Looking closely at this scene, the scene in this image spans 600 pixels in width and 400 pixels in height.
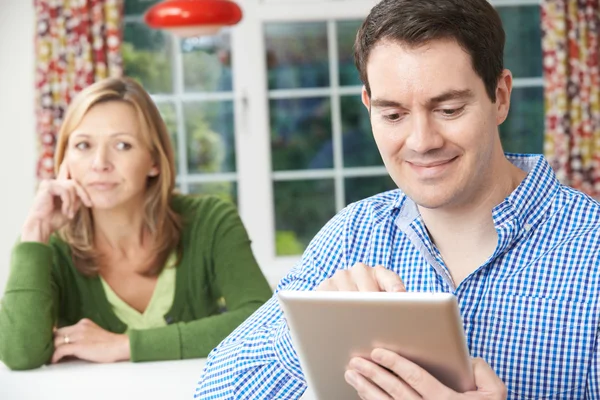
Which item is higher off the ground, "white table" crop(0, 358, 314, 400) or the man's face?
the man's face

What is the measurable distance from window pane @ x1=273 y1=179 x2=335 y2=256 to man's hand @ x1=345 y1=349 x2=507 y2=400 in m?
3.34

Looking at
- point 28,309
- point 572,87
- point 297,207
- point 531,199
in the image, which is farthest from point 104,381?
point 572,87

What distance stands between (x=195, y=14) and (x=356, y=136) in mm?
2283

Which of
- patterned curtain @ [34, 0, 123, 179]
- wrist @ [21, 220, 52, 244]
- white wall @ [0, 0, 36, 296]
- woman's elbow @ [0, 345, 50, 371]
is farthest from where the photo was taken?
white wall @ [0, 0, 36, 296]

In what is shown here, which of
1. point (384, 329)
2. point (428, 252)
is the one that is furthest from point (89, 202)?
point (384, 329)

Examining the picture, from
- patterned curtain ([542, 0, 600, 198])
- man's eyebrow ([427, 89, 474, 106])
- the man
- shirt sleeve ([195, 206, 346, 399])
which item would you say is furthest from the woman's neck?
patterned curtain ([542, 0, 600, 198])

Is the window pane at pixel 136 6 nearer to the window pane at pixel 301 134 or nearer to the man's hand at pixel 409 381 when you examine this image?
the window pane at pixel 301 134

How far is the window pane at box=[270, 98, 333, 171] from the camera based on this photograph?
179 inches

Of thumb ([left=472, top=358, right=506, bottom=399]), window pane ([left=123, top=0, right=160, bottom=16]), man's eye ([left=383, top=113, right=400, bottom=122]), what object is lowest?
thumb ([left=472, top=358, right=506, bottom=399])

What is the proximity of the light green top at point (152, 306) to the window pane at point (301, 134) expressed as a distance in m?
2.24

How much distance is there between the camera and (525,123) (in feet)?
15.3

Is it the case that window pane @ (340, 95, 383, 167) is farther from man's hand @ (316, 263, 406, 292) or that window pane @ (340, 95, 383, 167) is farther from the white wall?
man's hand @ (316, 263, 406, 292)

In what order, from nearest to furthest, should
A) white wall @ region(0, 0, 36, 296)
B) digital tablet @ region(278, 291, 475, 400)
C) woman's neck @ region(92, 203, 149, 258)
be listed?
digital tablet @ region(278, 291, 475, 400) → woman's neck @ region(92, 203, 149, 258) → white wall @ region(0, 0, 36, 296)

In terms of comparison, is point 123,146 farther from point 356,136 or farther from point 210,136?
point 356,136
